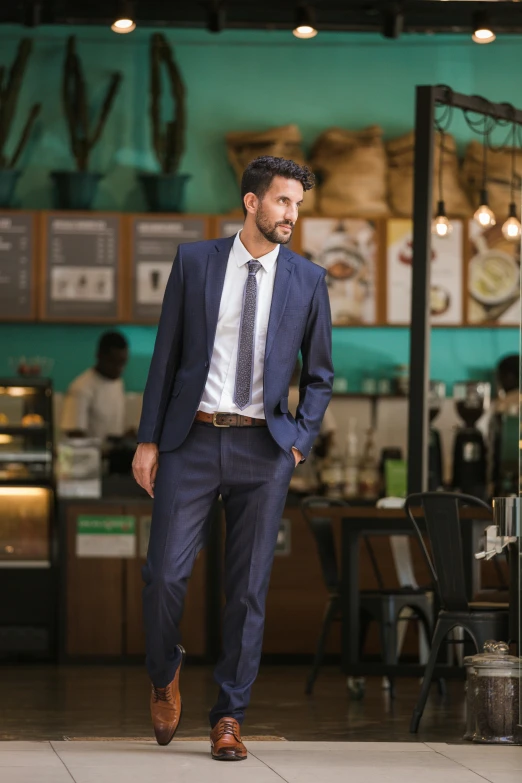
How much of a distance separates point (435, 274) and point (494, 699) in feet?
17.5

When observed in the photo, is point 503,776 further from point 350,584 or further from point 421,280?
point 421,280

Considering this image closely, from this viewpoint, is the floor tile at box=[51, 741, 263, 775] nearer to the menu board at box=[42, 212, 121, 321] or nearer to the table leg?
the table leg

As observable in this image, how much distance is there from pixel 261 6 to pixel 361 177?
182cm

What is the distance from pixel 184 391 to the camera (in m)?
3.84

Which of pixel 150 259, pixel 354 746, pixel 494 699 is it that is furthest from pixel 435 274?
pixel 354 746

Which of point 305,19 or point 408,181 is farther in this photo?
point 408,181

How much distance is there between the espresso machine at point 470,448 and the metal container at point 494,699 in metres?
4.25

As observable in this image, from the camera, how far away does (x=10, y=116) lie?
9.09 metres

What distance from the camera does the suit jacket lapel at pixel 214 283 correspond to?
3840mm

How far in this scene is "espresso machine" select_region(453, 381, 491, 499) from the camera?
8.87 m

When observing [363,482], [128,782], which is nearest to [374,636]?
[363,482]

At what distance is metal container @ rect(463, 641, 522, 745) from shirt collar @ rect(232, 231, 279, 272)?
151 centimetres

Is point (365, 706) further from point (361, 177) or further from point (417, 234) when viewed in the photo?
point (361, 177)

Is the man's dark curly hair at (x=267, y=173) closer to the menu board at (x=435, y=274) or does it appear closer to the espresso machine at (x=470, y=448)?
the espresso machine at (x=470, y=448)
